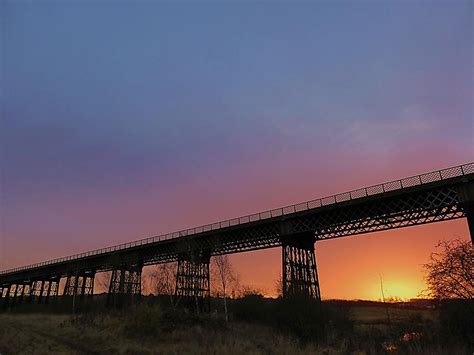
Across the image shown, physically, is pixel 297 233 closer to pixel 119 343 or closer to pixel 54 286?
pixel 119 343

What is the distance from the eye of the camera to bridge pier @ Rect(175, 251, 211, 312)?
45.8 metres

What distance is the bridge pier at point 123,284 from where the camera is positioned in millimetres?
55750

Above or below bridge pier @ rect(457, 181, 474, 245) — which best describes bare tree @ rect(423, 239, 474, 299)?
below

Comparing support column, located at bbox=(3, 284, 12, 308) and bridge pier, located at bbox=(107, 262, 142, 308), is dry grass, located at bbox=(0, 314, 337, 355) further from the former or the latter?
support column, located at bbox=(3, 284, 12, 308)

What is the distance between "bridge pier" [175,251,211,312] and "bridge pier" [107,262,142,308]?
12949 millimetres

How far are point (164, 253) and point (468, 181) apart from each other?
41.8 meters

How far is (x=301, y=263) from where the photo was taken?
3728 centimetres

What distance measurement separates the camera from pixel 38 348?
17297mm

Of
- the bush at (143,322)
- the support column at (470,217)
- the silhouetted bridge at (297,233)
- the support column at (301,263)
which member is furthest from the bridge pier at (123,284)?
the support column at (470,217)

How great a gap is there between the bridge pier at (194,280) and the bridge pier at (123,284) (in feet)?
42.5

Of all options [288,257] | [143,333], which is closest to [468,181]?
[288,257]

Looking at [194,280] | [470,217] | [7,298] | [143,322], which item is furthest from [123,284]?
[7,298]

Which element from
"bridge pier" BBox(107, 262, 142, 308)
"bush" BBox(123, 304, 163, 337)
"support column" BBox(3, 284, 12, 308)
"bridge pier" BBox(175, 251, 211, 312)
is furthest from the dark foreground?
"support column" BBox(3, 284, 12, 308)

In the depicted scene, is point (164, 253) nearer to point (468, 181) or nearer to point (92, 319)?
point (92, 319)
